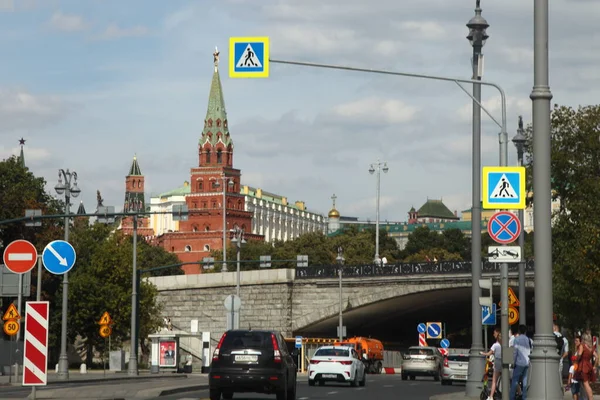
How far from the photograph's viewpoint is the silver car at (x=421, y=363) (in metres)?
55.4

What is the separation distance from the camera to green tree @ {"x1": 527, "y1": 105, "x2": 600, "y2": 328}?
44.4 metres

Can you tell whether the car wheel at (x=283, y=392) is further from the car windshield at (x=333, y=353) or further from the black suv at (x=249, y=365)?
the car windshield at (x=333, y=353)

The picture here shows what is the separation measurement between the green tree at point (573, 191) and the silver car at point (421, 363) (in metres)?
6.23

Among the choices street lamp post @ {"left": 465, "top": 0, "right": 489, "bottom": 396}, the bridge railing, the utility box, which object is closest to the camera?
street lamp post @ {"left": 465, "top": 0, "right": 489, "bottom": 396}

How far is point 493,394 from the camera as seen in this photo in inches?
1014

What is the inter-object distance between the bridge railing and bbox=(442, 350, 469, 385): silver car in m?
33.2

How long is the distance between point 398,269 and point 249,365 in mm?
62356

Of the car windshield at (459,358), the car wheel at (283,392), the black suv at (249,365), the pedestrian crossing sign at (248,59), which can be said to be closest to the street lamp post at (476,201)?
the car wheel at (283,392)

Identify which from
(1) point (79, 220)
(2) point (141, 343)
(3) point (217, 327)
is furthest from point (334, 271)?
(1) point (79, 220)

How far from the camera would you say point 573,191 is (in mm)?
49281

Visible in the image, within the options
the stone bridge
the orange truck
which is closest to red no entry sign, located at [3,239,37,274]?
the orange truck

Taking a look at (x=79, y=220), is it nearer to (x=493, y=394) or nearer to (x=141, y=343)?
(x=141, y=343)

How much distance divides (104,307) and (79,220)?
55.6 m

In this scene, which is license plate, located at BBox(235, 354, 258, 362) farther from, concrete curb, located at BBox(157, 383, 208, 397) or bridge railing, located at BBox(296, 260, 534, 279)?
bridge railing, located at BBox(296, 260, 534, 279)
